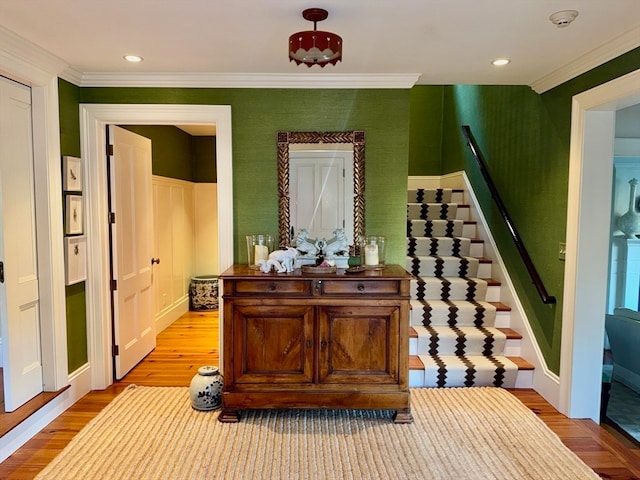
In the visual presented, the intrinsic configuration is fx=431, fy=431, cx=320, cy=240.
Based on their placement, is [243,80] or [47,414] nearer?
[47,414]

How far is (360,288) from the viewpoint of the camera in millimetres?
2760

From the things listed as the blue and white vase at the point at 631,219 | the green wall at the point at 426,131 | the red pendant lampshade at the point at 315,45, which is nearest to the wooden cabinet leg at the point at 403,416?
the red pendant lampshade at the point at 315,45

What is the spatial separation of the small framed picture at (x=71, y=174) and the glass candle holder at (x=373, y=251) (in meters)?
2.15

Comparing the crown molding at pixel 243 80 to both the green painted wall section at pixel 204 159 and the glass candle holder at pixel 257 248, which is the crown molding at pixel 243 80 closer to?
the glass candle holder at pixel 257 248

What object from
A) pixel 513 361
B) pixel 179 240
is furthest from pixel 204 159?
pixel 513 361

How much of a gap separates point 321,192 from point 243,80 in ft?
3.31

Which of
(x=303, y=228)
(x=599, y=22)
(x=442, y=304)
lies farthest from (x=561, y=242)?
(x=303, y=228)

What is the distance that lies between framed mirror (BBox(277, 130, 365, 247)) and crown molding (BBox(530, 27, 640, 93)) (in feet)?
4.65

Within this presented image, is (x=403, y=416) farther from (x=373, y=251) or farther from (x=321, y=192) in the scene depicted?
(x=321, y=192)

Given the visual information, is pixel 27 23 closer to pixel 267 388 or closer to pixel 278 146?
pixel 278 146

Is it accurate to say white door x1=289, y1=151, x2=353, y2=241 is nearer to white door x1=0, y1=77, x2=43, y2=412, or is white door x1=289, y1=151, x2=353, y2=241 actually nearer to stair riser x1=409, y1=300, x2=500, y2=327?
stair riser x1=409, y1=300, x2=500, y2=327

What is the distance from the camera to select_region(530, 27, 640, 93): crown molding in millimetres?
2393

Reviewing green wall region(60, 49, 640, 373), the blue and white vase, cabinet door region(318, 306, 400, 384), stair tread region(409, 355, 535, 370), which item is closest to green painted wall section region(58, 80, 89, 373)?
green wall region(60, 49, 640, 373)

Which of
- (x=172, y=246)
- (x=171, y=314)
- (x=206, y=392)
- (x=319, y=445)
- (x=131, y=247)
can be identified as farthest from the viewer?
(x=172, y=246)
